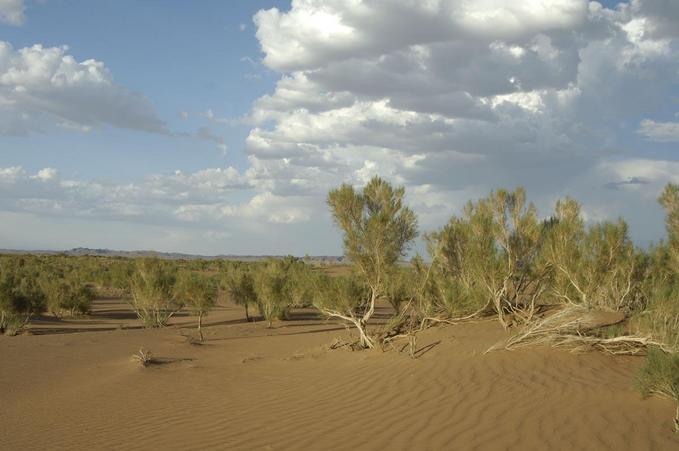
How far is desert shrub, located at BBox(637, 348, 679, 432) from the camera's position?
7.20 metres

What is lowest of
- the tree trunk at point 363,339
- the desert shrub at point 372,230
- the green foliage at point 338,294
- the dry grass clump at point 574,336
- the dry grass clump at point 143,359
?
the dry grass clump at point 143,359

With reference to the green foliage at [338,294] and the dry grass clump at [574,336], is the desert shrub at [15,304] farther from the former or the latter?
the dry grass clump at [574,336]

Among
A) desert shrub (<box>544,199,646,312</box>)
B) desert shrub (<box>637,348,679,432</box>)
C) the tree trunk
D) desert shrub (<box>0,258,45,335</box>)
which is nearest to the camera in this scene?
desert shrub (<box>637,348,679,432</box>)

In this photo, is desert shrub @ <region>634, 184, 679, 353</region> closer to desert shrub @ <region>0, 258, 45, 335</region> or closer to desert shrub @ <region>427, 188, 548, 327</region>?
desert shrub @ <region>427, 188, 548, 327</region>

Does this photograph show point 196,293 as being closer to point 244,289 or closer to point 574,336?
→ point 244,289

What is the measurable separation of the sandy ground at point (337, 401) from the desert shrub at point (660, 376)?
207mm

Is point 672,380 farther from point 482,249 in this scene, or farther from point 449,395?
point 482,249

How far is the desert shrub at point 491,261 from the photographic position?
14.7m

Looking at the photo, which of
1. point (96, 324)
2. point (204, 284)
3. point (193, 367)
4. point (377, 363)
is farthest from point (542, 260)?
point (96, 324)

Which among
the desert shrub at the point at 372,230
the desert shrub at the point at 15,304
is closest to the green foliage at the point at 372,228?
the desert shrub at the point at 372,230

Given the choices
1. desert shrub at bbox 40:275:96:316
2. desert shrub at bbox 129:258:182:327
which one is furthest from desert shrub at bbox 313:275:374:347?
desert shrub at bbox 40:275:96:316

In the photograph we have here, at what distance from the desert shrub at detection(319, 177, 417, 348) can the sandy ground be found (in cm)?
197

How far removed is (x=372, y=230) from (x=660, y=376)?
22.9ft

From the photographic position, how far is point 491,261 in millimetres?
14352
